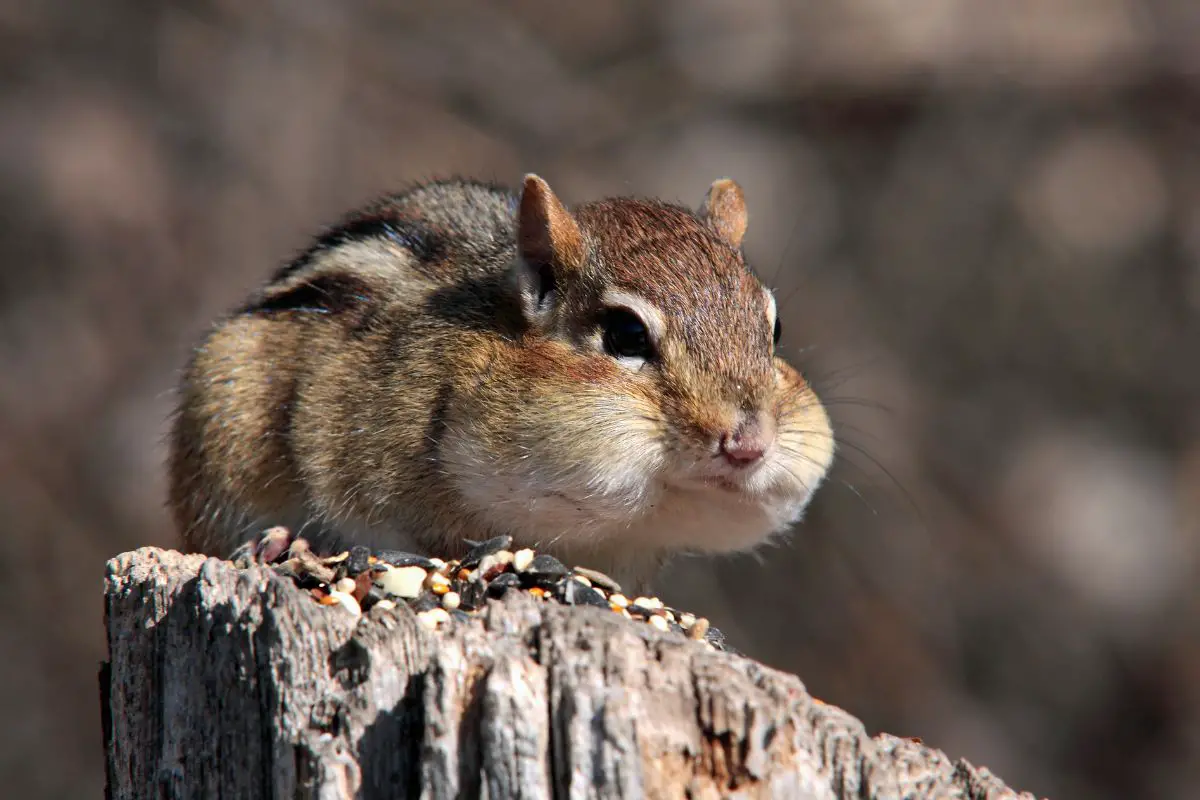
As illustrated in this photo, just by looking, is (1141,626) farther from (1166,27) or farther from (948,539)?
(1166,27)

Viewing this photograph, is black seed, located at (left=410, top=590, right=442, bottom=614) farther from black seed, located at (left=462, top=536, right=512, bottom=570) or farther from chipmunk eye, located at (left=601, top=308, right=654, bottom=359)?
chipmunk eye, located at (left=601, top=308, right=654, bottom=359)

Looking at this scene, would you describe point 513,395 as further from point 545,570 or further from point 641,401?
point 545,570

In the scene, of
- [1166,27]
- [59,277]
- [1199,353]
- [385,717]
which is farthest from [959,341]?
[385,717]

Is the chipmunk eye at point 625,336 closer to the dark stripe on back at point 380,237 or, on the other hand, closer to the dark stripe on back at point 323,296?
Result: the dark stripe on back at point 380,237

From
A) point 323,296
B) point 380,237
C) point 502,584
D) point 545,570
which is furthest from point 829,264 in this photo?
point 502,584

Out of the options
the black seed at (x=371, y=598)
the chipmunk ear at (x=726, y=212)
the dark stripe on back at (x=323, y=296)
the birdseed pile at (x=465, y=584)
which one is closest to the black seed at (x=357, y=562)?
the birdseed pile at (x=465, y=584)

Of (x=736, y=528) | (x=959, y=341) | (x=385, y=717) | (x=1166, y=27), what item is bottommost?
(x=385, y=717)

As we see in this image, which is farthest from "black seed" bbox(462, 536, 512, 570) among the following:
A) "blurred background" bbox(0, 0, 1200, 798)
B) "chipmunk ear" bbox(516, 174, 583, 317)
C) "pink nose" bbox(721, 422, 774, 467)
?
"blurred background" bbox(0, 0, 1200, 798)
